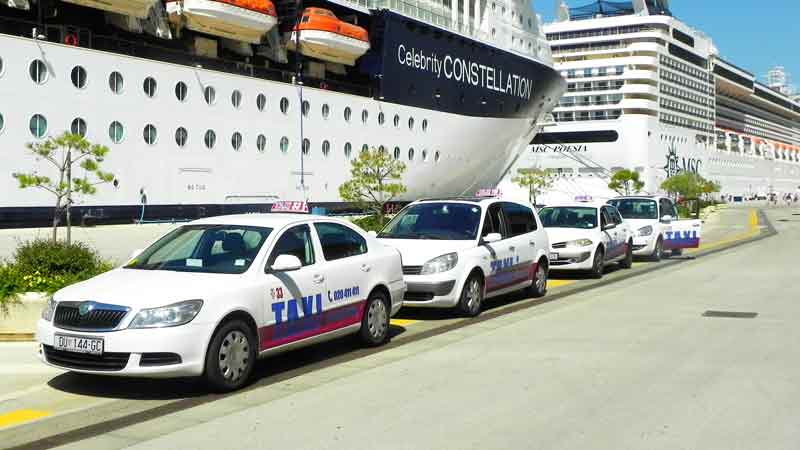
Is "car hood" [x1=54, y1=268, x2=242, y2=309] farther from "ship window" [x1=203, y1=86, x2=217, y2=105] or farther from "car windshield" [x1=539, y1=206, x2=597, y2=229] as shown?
"ship window" [x1=203, y1=86, x2=217, y2=105]

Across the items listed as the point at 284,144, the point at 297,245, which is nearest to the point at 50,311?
the point at 297,245

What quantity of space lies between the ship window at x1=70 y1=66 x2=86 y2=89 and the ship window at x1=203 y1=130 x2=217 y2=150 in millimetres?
3691

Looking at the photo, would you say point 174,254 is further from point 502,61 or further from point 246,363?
point 502,61

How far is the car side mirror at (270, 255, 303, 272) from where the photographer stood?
22.5ft

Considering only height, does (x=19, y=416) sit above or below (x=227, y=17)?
below

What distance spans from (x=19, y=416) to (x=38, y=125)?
12.6 m

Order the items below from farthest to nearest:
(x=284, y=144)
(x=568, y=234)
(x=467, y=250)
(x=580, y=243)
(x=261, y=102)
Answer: (x=284, y=144), (x=261, y=102), (x=568, y=234), (x=580, y=243), (x=467, y=250)

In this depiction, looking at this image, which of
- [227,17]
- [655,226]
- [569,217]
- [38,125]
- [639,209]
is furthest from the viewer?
[639,209]

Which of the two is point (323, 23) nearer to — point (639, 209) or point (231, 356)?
point (639, 209)

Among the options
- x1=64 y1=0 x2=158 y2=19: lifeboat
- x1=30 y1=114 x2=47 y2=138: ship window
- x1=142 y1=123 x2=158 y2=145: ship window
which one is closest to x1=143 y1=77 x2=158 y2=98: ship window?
x1=142 y1=123 x2=158 y2=145: ship window

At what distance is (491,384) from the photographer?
6766 millimetres

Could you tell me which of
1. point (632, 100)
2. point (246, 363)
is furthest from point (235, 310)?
point (632, 100)

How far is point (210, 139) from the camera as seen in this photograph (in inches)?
837

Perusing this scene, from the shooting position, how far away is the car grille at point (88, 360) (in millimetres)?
6035
